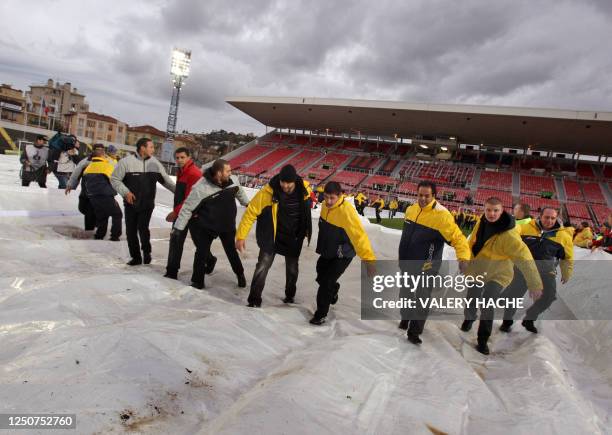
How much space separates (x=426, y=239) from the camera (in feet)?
11.4

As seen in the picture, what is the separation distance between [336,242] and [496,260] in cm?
153

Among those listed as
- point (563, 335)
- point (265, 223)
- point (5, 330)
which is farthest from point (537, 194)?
point (5, 330)

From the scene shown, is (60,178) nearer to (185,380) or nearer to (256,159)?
(185,380)

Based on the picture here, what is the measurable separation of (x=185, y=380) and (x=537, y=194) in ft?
104

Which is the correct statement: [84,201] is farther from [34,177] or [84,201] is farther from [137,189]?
[34,177]

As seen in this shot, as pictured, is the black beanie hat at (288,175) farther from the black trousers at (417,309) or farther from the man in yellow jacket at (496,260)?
the man in yellow jacket at (496,260)

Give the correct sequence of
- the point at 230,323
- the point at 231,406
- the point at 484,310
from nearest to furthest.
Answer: the point at 231,406
the point at 230,323
the point at 484,310

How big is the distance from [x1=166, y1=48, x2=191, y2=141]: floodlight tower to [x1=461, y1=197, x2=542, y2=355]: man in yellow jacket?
33.9 metres

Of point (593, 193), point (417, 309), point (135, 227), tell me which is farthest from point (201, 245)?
point (593, 193)

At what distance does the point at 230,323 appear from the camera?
2.71 meters

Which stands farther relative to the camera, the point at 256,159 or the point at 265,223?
the point at 256,159

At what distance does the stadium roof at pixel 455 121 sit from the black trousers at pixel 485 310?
25867 millimetres

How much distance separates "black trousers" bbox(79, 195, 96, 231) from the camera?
557 centimetres

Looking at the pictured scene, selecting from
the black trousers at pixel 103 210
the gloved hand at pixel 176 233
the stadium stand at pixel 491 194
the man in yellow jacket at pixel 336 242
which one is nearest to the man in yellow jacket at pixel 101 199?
the black trousers at pixel 103 210
